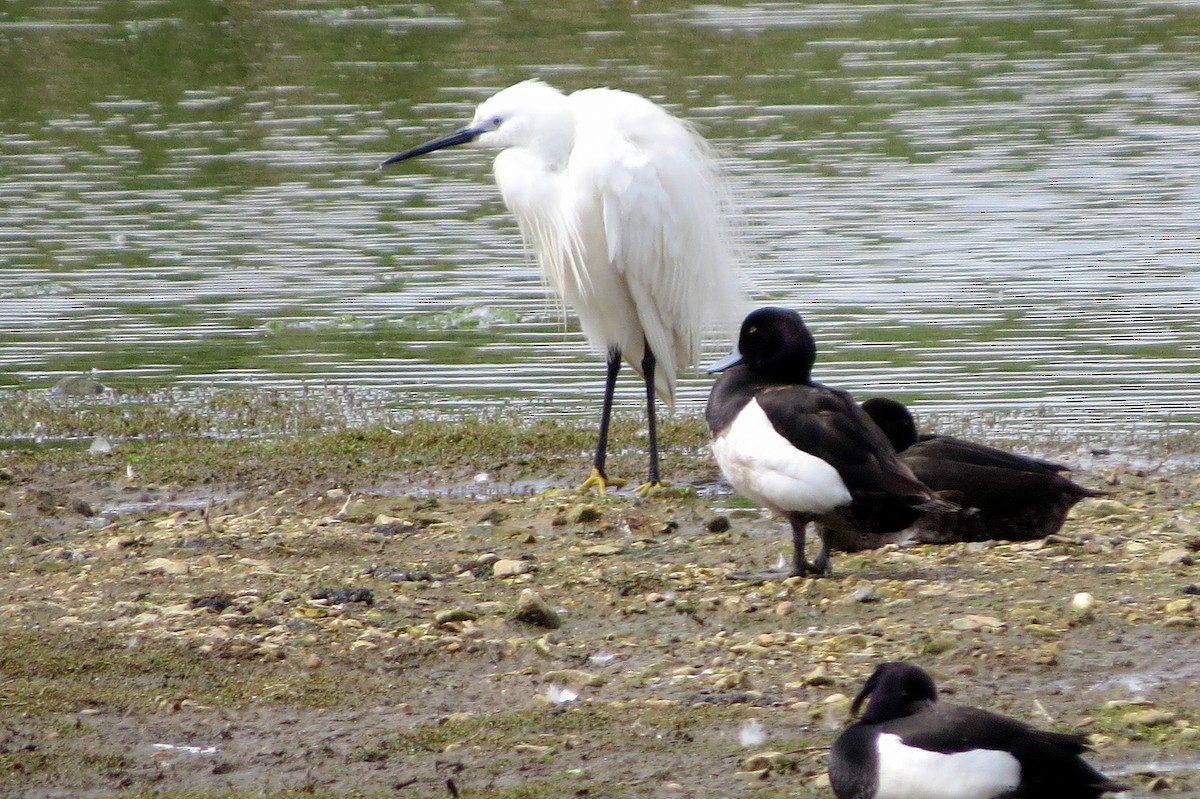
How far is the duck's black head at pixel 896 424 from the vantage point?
7.84 metres

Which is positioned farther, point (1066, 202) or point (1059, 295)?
point (1066, 202)

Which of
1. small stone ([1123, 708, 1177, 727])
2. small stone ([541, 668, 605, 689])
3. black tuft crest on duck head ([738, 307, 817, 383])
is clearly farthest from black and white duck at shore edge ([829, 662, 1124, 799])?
black tuft crest on duck head ([738, 307, 817, 383])

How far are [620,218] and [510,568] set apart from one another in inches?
95.0

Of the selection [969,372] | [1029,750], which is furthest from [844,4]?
[1029,750]

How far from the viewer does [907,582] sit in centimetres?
684

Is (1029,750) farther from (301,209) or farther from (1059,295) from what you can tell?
(301,209)

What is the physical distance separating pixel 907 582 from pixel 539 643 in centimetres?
148

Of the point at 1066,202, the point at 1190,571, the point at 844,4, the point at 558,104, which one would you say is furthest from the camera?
the point at 844,4

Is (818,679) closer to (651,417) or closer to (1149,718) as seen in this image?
(1149,718)

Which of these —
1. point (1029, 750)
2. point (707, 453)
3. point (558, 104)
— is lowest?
point (707, 453)

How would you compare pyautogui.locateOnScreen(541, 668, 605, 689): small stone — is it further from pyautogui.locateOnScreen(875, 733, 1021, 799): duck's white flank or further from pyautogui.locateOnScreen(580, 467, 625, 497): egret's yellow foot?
pyautogui.locateOnScreen(580, 467, 625, 497): egret's yellow foot

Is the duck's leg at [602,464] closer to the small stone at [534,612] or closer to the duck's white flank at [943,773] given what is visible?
the small stone at [534,612]

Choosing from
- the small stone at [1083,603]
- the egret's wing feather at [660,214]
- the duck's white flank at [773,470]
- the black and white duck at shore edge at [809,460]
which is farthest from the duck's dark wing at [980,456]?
the egret's wing feather at [660,214]

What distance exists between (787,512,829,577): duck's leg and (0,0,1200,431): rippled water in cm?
322
